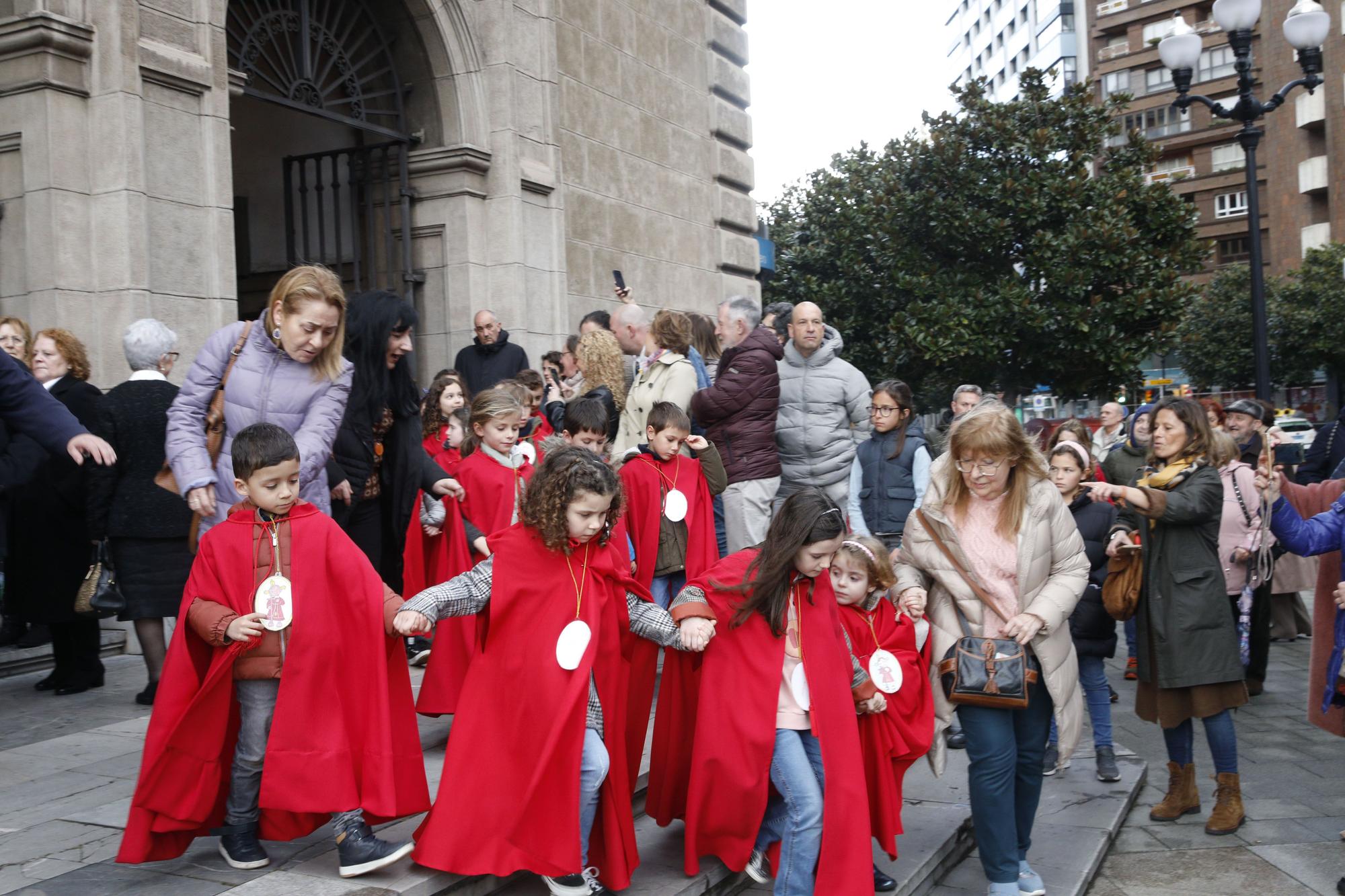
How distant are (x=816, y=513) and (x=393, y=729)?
1505mm

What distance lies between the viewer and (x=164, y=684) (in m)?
3.72

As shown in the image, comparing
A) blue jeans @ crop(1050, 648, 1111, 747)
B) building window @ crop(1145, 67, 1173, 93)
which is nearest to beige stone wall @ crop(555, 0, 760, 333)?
blue jeans @ crop(1050, 648, 1111, 747)

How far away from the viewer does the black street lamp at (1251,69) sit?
11.6 metres

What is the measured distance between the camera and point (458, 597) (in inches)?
153

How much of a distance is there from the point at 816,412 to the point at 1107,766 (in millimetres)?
2601

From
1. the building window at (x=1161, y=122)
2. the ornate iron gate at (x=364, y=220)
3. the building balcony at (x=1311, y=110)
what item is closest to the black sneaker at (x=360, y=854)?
the ornate iron gate at (x=364, y=220)


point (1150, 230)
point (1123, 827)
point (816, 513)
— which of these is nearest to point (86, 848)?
point (816, 513)

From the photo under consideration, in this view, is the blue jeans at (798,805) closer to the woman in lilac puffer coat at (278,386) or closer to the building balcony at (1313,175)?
the woman in lilac puffer coat at (278,386)

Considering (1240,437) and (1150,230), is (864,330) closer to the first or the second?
(1150,230)

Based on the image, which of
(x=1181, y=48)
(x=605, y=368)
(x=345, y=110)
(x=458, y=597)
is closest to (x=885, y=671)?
(x=458, y=597)

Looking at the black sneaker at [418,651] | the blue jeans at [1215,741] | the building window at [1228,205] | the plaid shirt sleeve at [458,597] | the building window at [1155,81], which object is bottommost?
the blue jeans at [1215,741]

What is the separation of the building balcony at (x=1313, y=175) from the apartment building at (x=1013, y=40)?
16.5 metres

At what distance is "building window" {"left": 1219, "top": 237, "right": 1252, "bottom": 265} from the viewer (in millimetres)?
60156

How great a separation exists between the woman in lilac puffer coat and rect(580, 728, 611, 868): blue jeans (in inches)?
57.1
